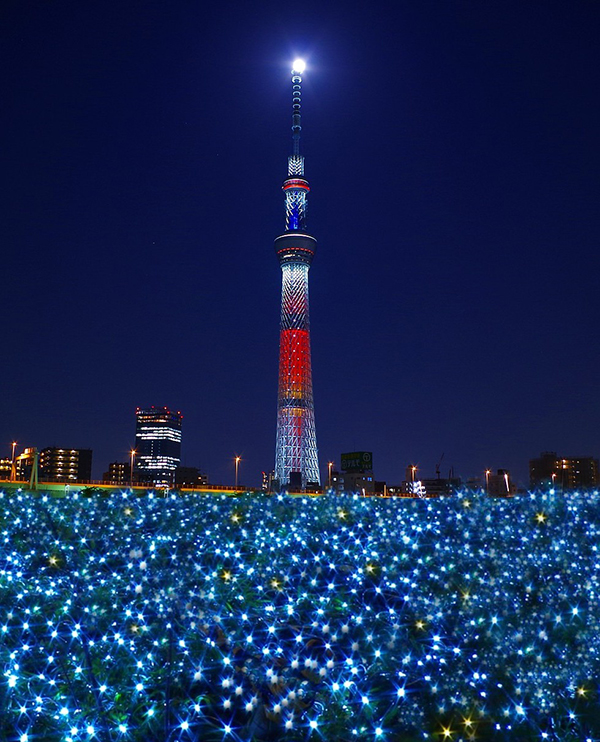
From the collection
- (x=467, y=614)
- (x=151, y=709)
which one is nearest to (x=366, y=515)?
(x=467, y=614)

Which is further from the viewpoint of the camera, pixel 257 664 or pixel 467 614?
pixel 467 614

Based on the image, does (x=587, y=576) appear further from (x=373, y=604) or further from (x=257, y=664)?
(x=257, y=664)

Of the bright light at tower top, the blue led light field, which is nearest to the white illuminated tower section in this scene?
the bright light at tower top

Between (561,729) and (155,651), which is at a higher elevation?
(155,651)

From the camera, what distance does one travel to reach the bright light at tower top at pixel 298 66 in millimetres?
130875

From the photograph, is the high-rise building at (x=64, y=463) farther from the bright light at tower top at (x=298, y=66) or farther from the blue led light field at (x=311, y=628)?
the blue led light field at (x=311, y=628)

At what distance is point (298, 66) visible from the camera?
13125cm

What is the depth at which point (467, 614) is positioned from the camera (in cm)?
923

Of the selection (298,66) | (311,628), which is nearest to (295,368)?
(298,66)

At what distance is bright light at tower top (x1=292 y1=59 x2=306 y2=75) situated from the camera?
429ft

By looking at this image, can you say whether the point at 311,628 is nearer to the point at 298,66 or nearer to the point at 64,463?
the point at 298,66

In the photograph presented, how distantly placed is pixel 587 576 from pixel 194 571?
574 centimetres

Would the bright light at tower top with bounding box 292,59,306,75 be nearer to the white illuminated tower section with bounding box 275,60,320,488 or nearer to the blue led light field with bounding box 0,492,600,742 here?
the white illuminated tower section with bounding box 275,60,320,488

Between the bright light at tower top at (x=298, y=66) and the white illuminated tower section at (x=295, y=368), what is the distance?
37.2 meters
